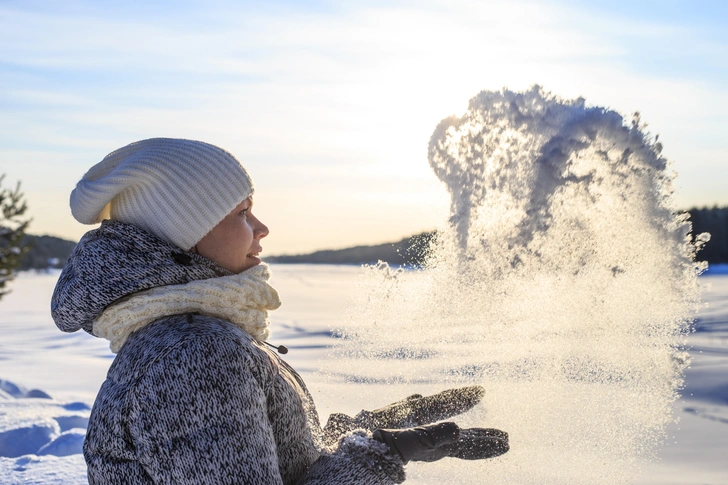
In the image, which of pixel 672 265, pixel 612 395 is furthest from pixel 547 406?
pixel 672 265

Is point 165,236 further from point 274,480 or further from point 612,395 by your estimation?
point 612,395

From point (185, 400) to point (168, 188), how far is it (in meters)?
0.53

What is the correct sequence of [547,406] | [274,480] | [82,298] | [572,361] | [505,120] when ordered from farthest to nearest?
[572,361]
[547,406]
[505,120]
[82,298]
[274,480]

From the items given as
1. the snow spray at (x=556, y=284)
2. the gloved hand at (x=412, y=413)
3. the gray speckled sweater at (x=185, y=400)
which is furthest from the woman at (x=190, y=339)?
the snow spray at (x=556, y=284)

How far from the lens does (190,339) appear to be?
1300 millimetres

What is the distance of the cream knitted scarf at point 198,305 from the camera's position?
1413 millimetres

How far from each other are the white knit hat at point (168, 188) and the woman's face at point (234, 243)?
0.12 ft

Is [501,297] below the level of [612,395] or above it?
above

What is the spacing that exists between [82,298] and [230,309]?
0.32 metres

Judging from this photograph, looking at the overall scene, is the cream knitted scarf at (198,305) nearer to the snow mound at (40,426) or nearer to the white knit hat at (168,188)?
the white knit hat at (168,188)

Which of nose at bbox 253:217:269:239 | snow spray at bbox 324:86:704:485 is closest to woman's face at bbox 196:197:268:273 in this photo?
nose at bbox 253:217:269:239

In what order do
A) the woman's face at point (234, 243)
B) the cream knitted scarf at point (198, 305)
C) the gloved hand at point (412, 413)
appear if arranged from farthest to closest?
the gloved hand at point (412, 413) → the woman's face at point (234, 243) → the cream knitted scarf at point (198, 305)

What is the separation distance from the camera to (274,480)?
1.27m

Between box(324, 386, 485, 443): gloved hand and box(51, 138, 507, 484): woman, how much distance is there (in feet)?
0.85
